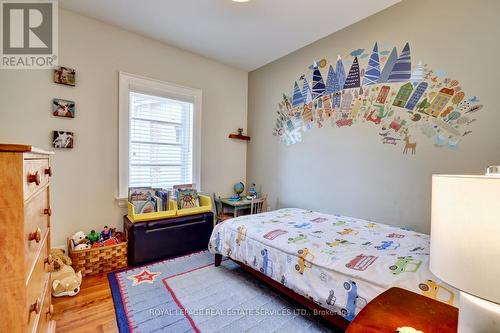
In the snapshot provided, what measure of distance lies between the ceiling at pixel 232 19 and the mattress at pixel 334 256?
7.01 ft

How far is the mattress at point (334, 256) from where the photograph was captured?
1292 mm

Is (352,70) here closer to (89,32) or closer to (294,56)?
(294,56)

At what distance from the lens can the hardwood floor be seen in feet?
5.23

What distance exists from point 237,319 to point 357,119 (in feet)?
7.29

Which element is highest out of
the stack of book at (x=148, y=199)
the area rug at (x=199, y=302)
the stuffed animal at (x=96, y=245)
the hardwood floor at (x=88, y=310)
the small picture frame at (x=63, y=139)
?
the small picture frame at (x=63, y=139)

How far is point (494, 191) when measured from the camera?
492 mm

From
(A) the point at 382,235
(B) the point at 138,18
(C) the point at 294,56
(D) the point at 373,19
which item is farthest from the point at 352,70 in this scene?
(B) the point at 138,18

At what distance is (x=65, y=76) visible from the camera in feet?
7.79

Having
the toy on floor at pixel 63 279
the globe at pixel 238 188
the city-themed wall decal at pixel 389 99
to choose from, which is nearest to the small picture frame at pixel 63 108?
the toy on floor at pixel 63 279

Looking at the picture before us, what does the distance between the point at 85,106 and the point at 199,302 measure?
2.31 metres

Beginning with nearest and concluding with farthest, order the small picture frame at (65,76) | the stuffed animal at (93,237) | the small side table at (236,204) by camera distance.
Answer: the small picture frame at (65,76) → the stuffed animal at (93,237) → the small side table at (236,204)

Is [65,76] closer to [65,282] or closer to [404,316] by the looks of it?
[65,282]
